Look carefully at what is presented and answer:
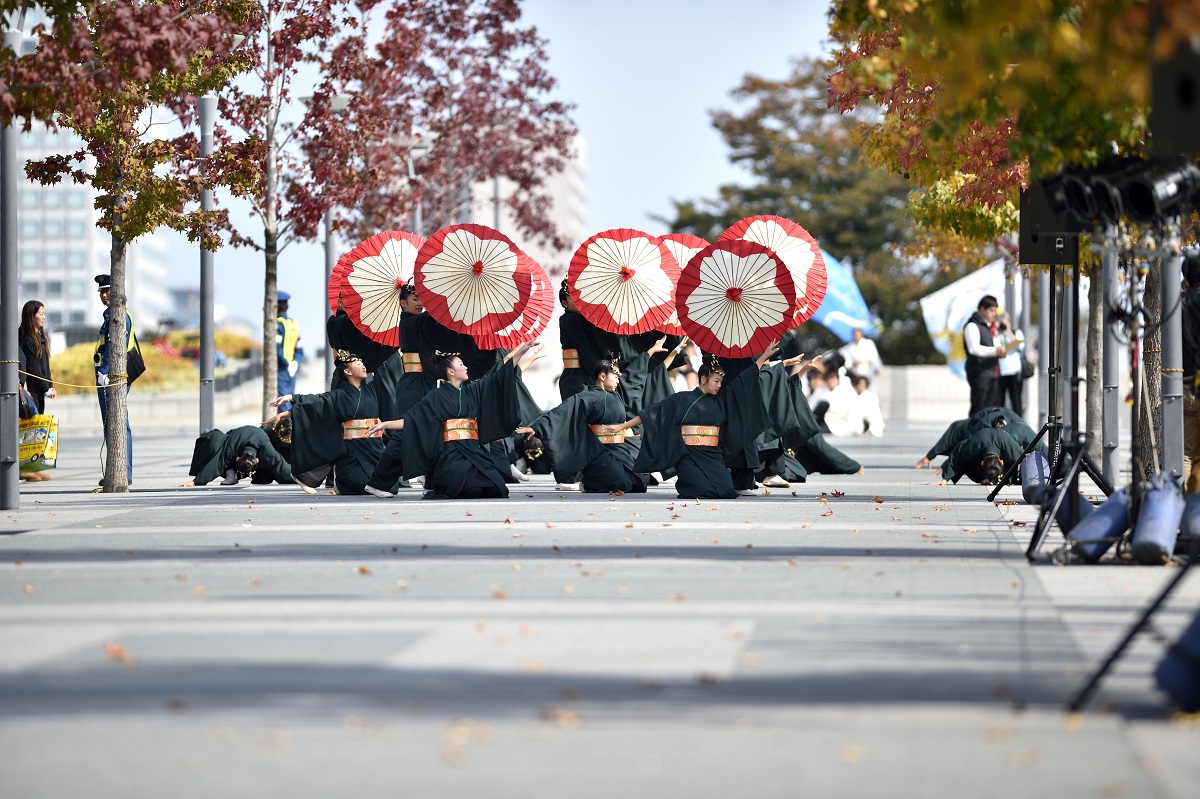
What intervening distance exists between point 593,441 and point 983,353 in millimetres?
6505

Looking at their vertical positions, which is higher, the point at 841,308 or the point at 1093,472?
the point at 841,308

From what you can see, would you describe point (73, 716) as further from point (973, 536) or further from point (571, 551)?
point (973, 536)

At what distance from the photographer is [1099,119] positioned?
10.1 meters

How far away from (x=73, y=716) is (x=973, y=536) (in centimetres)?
737

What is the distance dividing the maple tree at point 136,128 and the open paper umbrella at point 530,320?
9.64ft

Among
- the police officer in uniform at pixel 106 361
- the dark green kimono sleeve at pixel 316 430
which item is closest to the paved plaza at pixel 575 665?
the dark green kimono sleeve at pixel 316 430

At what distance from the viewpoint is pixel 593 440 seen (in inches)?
679

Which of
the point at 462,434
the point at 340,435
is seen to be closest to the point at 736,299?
the point at 462,434

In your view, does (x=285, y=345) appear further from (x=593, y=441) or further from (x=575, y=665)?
(x=575, y=665)

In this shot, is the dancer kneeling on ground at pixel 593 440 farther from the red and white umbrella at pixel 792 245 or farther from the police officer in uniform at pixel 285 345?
the police officer in uniform at pixel 285 345

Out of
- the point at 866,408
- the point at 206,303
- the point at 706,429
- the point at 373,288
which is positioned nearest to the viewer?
the point at 706,429

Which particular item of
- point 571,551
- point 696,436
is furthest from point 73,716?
point 696,436

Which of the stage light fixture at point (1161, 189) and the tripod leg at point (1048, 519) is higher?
the stage light fixture at point (1161, 189)

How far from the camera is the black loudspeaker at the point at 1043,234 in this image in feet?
39.6
